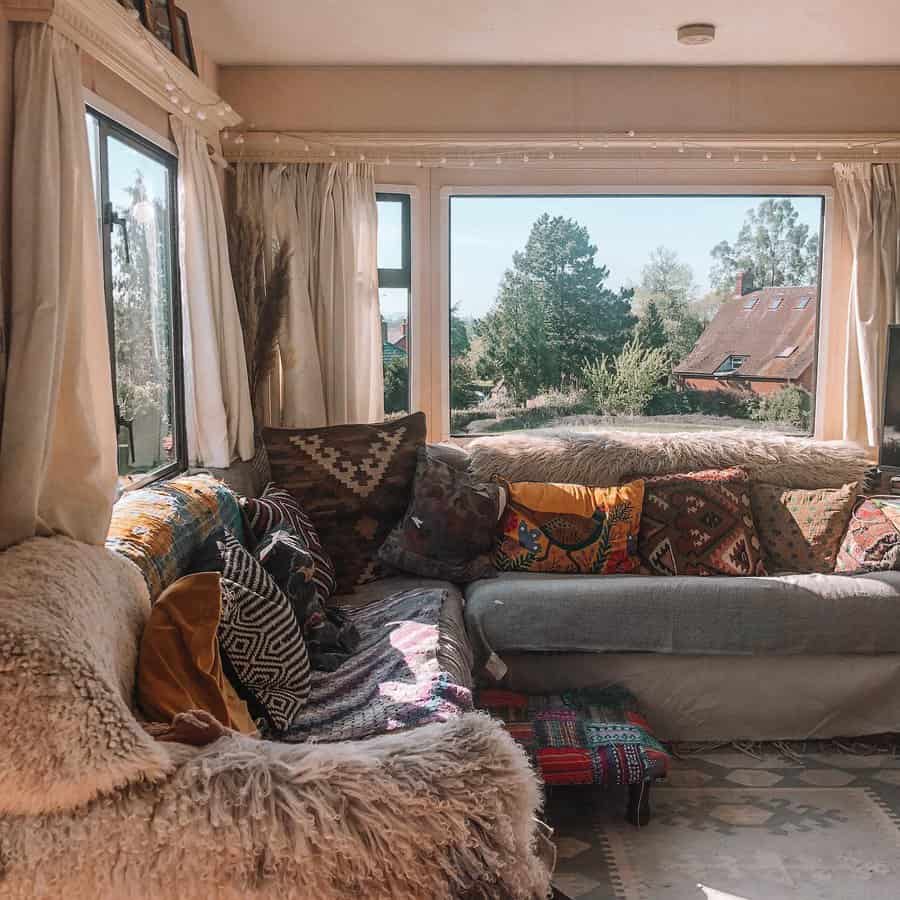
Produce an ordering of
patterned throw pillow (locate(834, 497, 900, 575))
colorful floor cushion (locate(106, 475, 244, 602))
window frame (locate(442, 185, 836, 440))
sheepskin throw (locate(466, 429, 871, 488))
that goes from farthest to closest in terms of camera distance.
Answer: window frame (locate(442, 185, 836, 440)) → sheepskin throw (locate(466, 429, 871, 488)) → patterned throw pillow (locate(834, 497, 900, 575)) → colorful floor cushion (locate(106, 475, 244, 602))

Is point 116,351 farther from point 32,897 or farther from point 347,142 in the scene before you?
point 32,897

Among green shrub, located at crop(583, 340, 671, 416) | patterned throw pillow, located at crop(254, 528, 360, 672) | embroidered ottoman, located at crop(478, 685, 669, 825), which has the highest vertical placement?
green shrub, located at crop(583, 340, 671, 416)

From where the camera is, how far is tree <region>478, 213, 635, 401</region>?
486cm

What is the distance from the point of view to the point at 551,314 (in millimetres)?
4887

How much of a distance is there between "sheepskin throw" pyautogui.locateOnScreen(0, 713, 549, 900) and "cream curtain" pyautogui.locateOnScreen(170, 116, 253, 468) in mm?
2501

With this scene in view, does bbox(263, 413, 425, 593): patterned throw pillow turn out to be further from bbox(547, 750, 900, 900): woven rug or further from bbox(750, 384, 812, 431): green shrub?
bbox(750, 384, 812, 431): green shrub

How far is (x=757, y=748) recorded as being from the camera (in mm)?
3242

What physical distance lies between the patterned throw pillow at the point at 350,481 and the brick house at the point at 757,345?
66.1 inches

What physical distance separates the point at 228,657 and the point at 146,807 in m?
0.70

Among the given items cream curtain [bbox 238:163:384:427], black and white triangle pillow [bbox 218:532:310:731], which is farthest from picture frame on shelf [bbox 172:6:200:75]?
black and white triangle pillow [bbox 218:532:310:731]

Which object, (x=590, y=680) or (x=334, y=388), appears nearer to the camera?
(x=590, y=680)

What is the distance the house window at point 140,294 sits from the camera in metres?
3.24

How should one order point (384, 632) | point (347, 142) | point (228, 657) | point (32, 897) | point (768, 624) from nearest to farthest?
point (32, 897)
point (228, 657)
point (384, 632)
point (768, 624)
point (347, 142)

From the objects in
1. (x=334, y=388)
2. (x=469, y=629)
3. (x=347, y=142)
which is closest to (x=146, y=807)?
→ (x=469, y=629)
